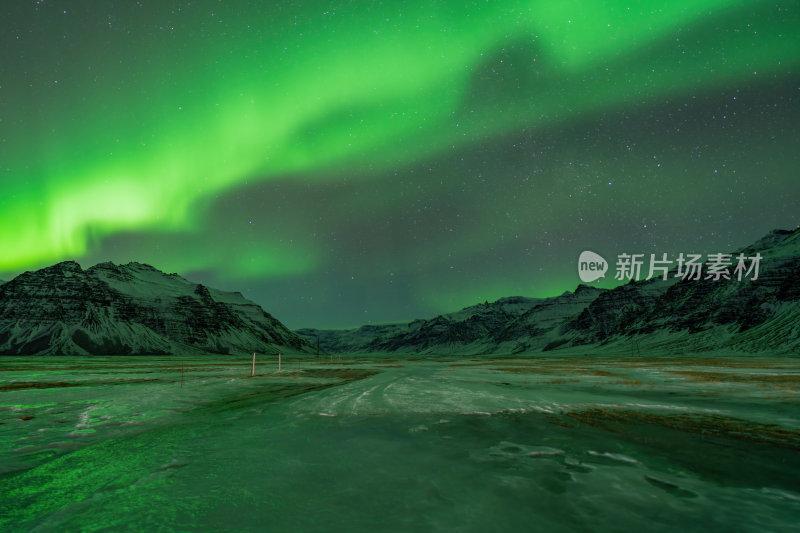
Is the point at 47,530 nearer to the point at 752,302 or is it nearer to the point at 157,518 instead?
the point at 157,518

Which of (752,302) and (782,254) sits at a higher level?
(782,254)

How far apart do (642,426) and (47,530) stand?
38.8ft

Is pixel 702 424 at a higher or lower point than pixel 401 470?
lower

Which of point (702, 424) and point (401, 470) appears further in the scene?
point (702, 424)

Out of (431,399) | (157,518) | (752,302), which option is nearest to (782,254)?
(752,302)

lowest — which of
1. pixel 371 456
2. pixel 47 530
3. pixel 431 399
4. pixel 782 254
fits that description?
pixel 431 399

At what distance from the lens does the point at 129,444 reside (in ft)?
28.2

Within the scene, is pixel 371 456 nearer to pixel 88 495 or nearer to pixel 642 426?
pixel 88 495

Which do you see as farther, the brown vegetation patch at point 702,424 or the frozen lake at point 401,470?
the brown vegetation patch at point 702,424

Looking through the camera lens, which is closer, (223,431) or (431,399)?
(223,431)

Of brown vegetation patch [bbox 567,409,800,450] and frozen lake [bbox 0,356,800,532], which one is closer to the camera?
frozen lake [bbox 0,356,800,532]

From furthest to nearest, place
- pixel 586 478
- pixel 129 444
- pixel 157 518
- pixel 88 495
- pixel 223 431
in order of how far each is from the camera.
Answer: pixel 223 431 → pixel 129 444 → pixel 586 478 → pixel 88 495 → pixel 157 518

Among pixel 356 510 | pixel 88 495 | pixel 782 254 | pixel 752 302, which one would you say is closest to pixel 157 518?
pixel 88 495

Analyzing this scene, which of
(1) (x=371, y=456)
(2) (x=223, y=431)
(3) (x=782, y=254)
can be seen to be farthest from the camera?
(3) (x=782, y=254)
